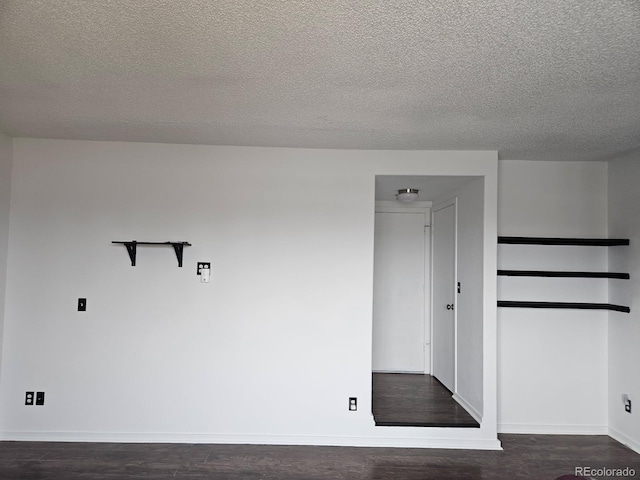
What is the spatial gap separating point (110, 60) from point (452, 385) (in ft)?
13.4

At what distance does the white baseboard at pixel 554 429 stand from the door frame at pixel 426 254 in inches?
55.1

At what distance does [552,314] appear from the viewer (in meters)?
3.92

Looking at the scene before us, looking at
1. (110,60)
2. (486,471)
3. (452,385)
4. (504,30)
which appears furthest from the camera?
(452,385)

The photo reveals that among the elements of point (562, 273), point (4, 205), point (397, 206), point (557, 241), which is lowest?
point (562, 273)

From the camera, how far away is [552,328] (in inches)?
154

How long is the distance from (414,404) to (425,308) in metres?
1.49

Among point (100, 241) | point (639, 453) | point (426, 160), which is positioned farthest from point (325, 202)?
point (639, 453)

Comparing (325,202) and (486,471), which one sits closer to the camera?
(486,471)

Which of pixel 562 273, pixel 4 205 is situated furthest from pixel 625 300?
pixel 4 205

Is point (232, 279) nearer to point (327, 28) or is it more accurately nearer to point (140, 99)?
point (140, 99)

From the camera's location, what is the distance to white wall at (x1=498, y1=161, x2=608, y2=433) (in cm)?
387

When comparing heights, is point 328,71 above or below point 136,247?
above

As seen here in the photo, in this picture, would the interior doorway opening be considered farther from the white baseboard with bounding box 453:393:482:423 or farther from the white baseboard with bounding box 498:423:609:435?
the white baseboard with bounding box 498:423:609:435

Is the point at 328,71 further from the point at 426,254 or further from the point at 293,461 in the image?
the point at 426,254
